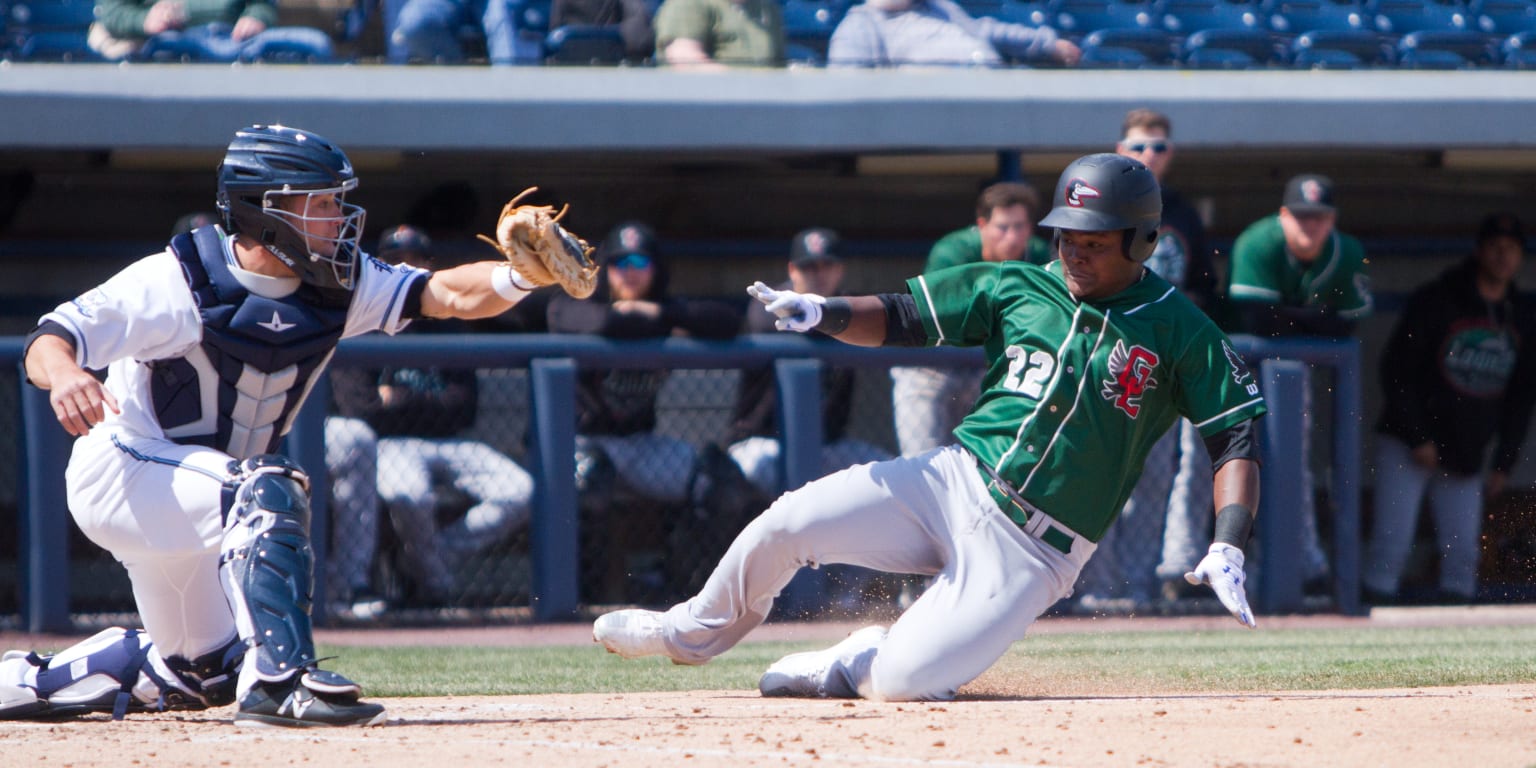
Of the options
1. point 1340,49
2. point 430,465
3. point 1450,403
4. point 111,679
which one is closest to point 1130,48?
point 1340,49

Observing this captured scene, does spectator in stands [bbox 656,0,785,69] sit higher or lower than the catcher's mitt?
higher

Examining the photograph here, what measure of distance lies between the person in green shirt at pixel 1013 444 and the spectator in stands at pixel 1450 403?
12.4 ft

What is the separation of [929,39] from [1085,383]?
4.60 metres

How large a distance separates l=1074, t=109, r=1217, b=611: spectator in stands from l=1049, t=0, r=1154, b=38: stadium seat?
7.68 feet

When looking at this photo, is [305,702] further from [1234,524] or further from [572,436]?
[572,436]

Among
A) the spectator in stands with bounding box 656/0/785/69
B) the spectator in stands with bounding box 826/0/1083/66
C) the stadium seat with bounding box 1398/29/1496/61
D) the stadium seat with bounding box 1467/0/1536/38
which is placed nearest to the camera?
the spectator in stands with bounding box 656/0/785/69

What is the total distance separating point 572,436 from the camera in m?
6.78

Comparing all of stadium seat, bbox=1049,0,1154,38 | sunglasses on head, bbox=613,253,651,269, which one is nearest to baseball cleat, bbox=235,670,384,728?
sunglasses on head, bbox=613,253,651,269

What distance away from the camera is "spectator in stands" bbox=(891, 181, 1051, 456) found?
6707mm

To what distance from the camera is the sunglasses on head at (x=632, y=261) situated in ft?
23.1

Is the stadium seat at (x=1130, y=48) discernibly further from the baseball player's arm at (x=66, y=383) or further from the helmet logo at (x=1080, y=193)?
the baseball player's arm at (x=66, y=383)

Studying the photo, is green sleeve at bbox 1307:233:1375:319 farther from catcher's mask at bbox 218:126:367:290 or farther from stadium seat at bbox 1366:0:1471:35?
catcher's mask at bbox 218:126:367:290

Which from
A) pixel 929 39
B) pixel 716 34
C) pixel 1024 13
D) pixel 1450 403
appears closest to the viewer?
pixel 1450 403

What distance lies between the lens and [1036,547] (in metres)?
4.21
